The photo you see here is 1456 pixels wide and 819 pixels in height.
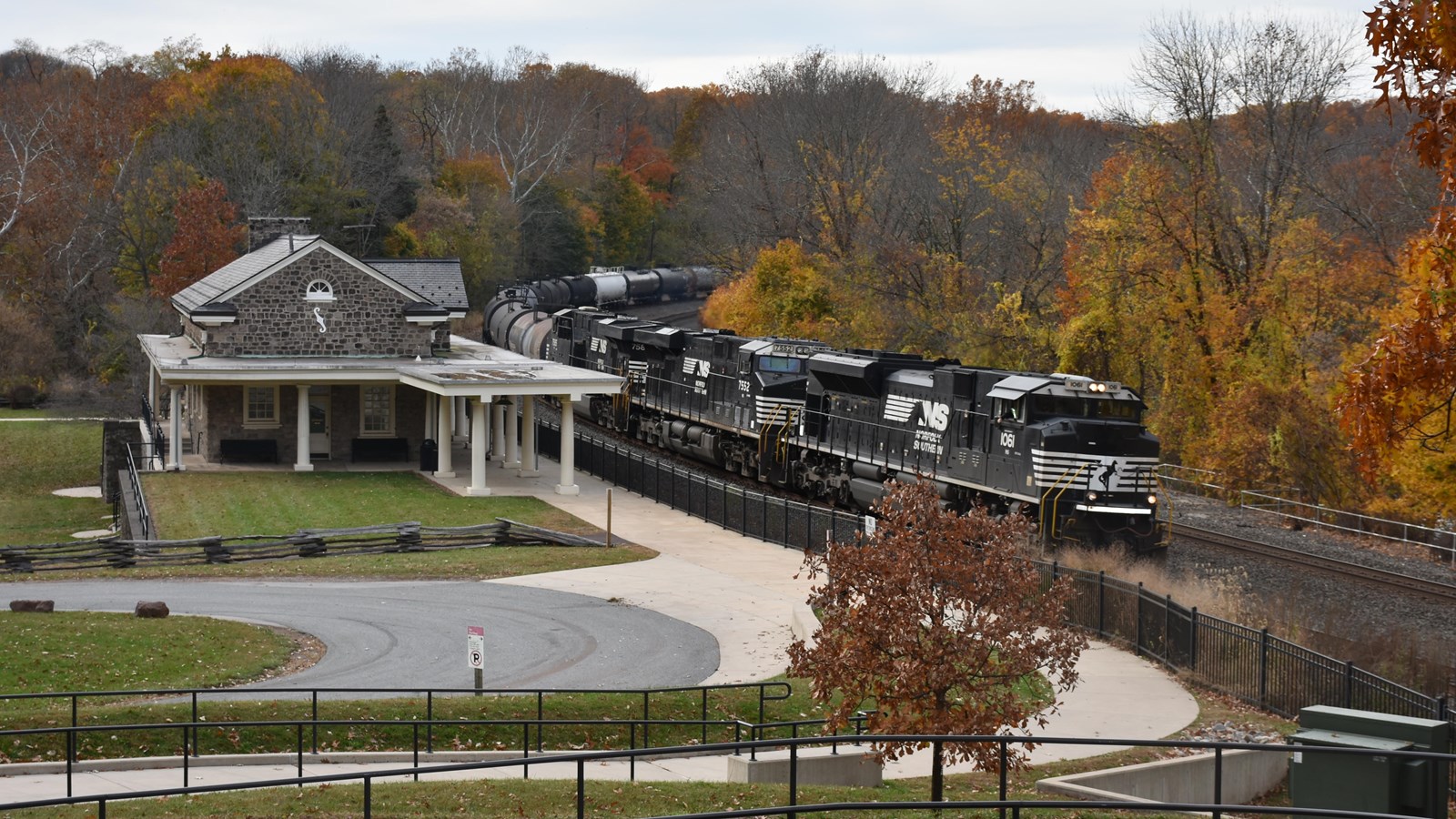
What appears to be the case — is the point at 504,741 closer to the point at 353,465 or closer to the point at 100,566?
the point at 100,566

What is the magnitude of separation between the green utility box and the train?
6695 millimetres

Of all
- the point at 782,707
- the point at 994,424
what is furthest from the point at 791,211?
the point at 782,707

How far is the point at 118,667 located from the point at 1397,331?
17.5m

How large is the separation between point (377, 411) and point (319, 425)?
1870 millimetres

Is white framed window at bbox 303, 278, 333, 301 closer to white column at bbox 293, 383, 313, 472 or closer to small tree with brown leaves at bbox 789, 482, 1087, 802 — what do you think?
white column at bbox 293, 383, 313, 472

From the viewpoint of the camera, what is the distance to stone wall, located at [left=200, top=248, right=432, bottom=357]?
47.8m

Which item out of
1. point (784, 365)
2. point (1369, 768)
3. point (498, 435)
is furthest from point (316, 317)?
point (1369, 768)

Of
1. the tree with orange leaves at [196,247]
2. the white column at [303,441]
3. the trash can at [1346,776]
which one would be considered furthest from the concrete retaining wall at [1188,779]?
the tree with orange leaves at [196,247]

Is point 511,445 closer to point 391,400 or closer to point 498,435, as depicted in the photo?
point 498,435

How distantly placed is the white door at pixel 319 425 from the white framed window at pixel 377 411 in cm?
109

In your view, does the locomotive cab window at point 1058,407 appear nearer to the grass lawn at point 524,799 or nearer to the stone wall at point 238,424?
the grass lawn at point 524,799

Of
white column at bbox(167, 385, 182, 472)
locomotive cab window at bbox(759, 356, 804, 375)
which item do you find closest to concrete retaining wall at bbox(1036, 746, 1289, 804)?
locomotive cab window at bbox(759, 356, 804, 375)

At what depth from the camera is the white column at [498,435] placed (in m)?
50.2

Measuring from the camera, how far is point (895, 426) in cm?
3628
